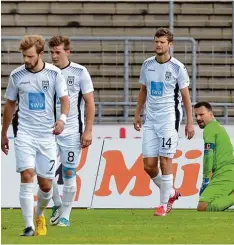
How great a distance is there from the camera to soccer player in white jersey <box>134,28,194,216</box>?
14984 mm

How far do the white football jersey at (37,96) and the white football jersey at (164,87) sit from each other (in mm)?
3188

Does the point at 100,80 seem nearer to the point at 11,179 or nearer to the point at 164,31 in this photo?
the point at 11,179

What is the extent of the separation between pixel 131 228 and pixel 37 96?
1903mm

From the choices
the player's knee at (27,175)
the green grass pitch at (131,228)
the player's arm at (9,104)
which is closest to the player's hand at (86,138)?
the green grass pitch at (131,228)

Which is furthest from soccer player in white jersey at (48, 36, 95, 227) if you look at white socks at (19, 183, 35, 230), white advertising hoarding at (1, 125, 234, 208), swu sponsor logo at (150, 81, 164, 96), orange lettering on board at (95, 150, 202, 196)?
orange lettering on board at (95, 150, 202, 196)

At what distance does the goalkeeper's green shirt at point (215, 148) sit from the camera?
51.2ft

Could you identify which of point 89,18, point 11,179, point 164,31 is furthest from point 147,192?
point 89,18

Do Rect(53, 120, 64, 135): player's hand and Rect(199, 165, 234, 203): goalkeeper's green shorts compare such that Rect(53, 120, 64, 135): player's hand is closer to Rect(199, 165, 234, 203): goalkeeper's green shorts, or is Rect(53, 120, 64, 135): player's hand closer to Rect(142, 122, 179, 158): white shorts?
Rect(142, 122, 179, 158): white shorts

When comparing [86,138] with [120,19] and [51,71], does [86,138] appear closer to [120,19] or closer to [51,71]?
[51,71]

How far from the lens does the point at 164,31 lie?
1475 centimetres

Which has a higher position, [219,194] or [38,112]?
[38,112]

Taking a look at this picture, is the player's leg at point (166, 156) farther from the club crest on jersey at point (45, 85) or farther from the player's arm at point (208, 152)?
the club crest on jersey at point (45, 85)

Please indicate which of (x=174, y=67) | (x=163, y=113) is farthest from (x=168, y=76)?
(x=163, y=113)

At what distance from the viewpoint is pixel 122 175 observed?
55.4 ft
